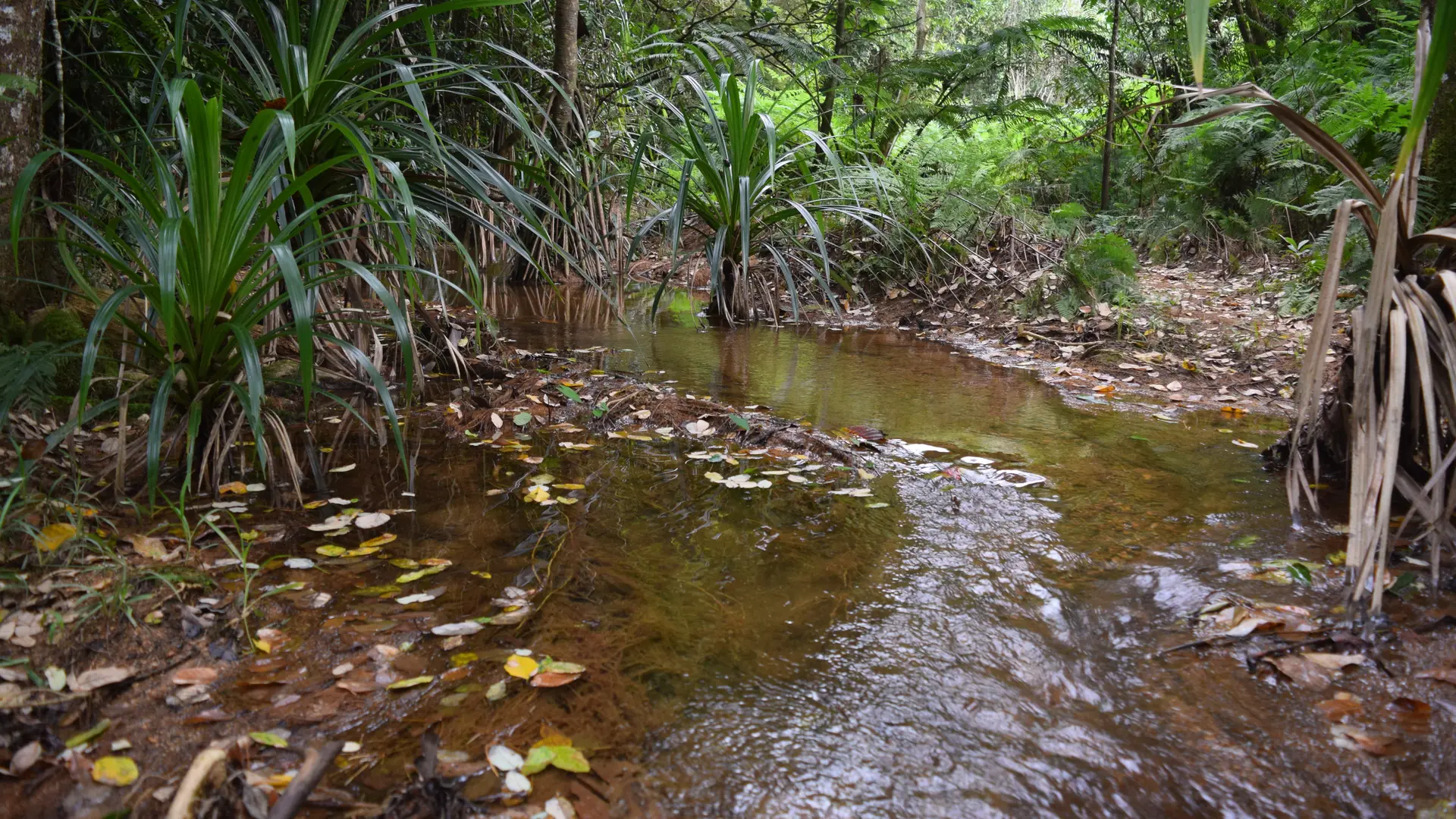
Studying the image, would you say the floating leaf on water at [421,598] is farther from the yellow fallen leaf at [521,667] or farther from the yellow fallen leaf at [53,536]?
the yellow fallen leaf at [53,536]

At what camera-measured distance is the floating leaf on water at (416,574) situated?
4.83ft

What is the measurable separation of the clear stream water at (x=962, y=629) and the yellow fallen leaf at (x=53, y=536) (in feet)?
1.93

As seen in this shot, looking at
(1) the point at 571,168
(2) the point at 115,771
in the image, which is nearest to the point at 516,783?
(2) the point at 115,771

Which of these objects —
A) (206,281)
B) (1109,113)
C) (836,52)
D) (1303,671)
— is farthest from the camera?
(836,52)

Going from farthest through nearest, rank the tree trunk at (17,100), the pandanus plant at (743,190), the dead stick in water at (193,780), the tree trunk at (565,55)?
the tree trunk at (565,55), the pandanus plant at (743,190), the tree trunk at (17,100), the dead stick in water at (193,780)

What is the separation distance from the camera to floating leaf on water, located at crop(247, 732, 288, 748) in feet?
3.35

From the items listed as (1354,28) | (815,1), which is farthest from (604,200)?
(1354,28)

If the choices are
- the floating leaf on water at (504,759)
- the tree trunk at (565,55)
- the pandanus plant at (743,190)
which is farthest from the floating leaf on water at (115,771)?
the tree trunk at (565,55)

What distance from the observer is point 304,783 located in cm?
88

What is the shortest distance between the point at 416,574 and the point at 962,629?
1004mm

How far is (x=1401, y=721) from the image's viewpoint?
1098 mm

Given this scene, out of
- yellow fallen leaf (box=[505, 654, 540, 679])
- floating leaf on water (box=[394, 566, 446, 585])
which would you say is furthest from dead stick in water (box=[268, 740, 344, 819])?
floating leaf on water (box=[394, 566, 446, 585])

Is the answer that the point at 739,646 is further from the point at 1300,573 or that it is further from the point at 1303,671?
the point at 1300,573

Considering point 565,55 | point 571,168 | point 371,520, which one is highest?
point 565,55
